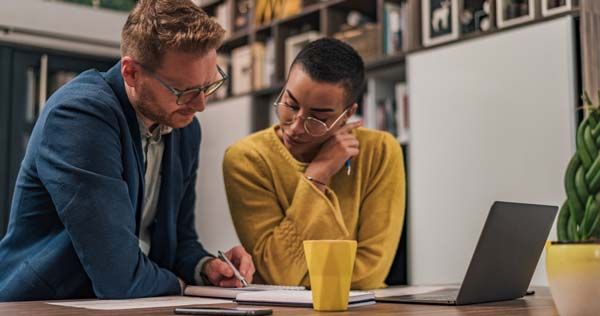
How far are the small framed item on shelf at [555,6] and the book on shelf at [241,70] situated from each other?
5.97ft

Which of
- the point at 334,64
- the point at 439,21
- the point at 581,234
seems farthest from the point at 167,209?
the point at 439,21

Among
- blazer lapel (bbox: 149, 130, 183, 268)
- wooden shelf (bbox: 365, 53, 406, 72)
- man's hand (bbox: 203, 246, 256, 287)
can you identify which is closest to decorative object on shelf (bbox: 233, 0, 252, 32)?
wooden shelf (bbox: 365, 53, 406, 72)

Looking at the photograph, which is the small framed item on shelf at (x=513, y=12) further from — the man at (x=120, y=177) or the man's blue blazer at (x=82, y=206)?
the man's blue blazer at (x=82, y=206)

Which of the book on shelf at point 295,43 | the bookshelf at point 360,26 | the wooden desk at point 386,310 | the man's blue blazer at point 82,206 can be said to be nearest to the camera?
the wooden desk at point 386,310

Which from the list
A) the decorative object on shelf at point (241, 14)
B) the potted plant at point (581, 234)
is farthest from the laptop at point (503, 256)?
the decorative object on shelf at point (241, 14)

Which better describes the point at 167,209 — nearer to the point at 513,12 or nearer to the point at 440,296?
the point at 440,296

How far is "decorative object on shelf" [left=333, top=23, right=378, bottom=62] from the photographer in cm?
341

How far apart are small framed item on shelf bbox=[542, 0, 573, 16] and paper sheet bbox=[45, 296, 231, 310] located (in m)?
1.91

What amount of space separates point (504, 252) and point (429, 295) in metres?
0.19

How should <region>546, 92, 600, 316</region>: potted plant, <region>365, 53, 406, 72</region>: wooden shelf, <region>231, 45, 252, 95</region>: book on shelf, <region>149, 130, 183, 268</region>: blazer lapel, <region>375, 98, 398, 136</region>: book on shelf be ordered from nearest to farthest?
1. <region>546, 92, 600, 316</region>: potted plant
2. <region>149, 130, 183, 268</region>: blazer lapel
3. <region>365, 53, 406, 72</region>: wooden shelf
4. <region>375, 98, 398, 136</region>: book on shelf
5. <region>231, 45, 252, 95</region>: book on shelf

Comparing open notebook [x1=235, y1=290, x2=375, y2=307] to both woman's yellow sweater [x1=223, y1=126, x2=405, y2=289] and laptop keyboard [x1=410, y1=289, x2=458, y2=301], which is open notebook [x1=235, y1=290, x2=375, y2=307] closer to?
laptop keyboard [x1=410, y1=289, x2=458, y2=301]

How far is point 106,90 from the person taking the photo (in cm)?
148

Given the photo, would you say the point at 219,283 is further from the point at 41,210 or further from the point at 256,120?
the point at 256,120

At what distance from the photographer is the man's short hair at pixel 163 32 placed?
1.49 metres
